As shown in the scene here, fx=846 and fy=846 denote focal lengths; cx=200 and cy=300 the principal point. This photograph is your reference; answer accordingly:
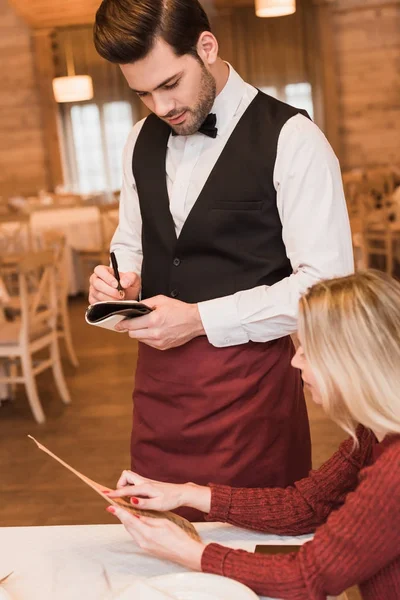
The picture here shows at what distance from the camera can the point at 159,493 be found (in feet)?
5.00

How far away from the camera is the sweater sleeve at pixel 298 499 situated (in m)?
1.51

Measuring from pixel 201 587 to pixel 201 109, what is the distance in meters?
0.99

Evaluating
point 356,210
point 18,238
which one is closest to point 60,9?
point 18,238

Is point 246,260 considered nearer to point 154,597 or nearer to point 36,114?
point 154,597

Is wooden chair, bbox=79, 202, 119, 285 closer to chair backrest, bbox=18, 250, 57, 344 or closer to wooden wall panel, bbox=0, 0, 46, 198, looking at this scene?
chair backrest, bbox=18, 250, 57, 344

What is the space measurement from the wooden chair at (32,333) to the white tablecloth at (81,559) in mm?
3367

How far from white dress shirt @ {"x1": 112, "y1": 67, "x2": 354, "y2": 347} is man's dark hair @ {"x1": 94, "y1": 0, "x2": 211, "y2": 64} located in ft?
0.69

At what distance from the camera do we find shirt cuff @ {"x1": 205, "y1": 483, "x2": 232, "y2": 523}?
1.52 m

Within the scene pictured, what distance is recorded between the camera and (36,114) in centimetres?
1280

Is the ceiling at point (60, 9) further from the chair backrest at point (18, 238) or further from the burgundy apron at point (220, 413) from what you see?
the burgundy apron at point (220, 413)

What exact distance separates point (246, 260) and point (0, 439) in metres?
3.30

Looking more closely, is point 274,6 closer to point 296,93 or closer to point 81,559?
point 296,93

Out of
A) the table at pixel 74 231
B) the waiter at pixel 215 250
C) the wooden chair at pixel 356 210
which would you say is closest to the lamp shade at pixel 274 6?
the wooden chair at pixel 356 210

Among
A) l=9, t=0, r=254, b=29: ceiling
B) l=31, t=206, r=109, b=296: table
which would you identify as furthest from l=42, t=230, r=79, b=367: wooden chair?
l=9, t=0, r=254, b=29: ceiling
